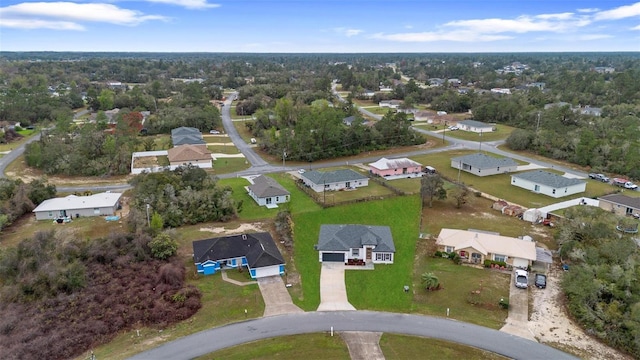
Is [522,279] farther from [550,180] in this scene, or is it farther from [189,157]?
[189,157]

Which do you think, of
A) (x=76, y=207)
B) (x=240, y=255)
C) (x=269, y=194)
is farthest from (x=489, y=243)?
(x=76, y=207)

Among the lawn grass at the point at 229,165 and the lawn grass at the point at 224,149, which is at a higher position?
the lawn grass at the point at 224,149

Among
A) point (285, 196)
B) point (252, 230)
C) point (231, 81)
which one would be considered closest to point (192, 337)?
point (252, 230)

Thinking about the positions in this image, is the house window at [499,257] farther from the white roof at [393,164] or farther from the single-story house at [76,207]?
the single-story house at [76,207]

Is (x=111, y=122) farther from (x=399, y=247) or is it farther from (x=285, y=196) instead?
(x=399, y=247)

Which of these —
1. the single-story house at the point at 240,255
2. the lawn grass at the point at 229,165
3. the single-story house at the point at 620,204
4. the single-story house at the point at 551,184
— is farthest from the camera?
the lawn grass at the point at 229,165

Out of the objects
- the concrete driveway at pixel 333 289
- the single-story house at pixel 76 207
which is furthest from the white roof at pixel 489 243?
the single-story house at pixel 76 207
